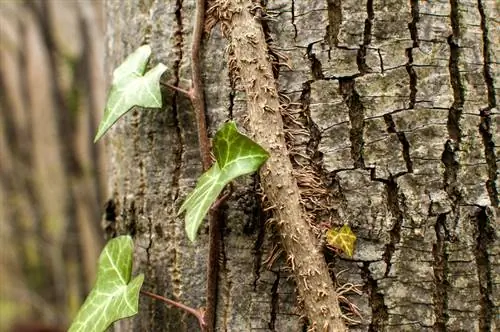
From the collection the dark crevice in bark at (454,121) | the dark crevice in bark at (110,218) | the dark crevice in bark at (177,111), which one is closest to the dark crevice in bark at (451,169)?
the dark crevice in bark at (454,121)

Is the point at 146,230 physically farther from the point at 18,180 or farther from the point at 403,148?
the point at 18,180

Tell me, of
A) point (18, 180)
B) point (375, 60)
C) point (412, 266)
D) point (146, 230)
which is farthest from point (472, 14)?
point (18, 180)

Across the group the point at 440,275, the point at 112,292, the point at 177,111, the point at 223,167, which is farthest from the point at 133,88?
the point at 440,275

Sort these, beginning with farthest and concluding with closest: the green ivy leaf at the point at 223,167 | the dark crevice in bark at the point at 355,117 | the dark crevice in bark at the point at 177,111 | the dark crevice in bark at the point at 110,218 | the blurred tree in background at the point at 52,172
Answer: the blurred tree in background at the point at 52,172 < the dark crevice in bark at the point at 110,218 < the dark crevice in bark at the point at 177,111 < the dark crevice in bark at the point at 355,117 < the green ivy leaf at the point at 223,167

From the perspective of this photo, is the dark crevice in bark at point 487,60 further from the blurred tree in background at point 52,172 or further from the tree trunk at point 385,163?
the blurred tree in background at point 52,172

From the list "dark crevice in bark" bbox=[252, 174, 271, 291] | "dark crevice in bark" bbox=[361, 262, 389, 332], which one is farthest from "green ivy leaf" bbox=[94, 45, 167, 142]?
"dark crevice in bark" bbox=[361, 262, 389, 332]

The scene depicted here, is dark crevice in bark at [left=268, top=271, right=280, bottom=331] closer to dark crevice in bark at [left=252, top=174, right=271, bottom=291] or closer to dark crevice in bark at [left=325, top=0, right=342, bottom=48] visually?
dark crevice in bark at [left=252, top=174, right=271, bottom=291]
